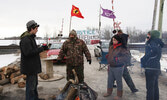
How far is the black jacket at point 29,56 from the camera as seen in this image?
117 inches

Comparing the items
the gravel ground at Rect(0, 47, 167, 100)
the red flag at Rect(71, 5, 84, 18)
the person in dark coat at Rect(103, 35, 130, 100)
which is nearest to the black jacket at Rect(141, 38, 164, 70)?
the person in dark coat at Rect(103, 35, 130, 100)

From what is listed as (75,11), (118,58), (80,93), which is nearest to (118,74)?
(118,58)

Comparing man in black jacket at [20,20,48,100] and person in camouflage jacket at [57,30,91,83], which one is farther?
person in camouflage jacket at [57,30,91,83]

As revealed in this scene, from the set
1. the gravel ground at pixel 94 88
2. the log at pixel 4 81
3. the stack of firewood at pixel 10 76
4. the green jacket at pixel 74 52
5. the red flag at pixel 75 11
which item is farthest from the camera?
the red flag at pixel 75 11

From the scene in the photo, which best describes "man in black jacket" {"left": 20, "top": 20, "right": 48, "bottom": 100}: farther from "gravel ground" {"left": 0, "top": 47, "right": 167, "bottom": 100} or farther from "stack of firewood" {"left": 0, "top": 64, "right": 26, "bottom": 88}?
"stack of firewood" {"left": 0, "top": 64, "right": 26, "bottom": 88}

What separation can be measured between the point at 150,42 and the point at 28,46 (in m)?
2.72

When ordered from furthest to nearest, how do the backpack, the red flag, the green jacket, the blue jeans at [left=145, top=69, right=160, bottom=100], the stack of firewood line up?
the red flag → the stack of firewood → the green jacket → the blue jeans at [left=145, top=69, right=160, bottom=100] → the backpack

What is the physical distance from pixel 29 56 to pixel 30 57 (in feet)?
0.16

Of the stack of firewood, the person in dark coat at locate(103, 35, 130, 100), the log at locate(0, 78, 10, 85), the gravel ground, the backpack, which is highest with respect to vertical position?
the person in dark coat at locate(103, 35, 130, 100)

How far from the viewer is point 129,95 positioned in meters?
4.12

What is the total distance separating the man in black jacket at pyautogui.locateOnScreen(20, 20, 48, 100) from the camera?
2.98m

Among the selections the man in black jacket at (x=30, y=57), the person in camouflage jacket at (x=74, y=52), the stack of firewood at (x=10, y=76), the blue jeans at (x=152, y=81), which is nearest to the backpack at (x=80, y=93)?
the person in camouflage jacket at (x=74, y=52)

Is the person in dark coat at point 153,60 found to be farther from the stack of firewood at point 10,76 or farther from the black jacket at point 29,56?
the stack of firewood at point 10,76

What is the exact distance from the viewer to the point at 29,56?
3080 millimetres
